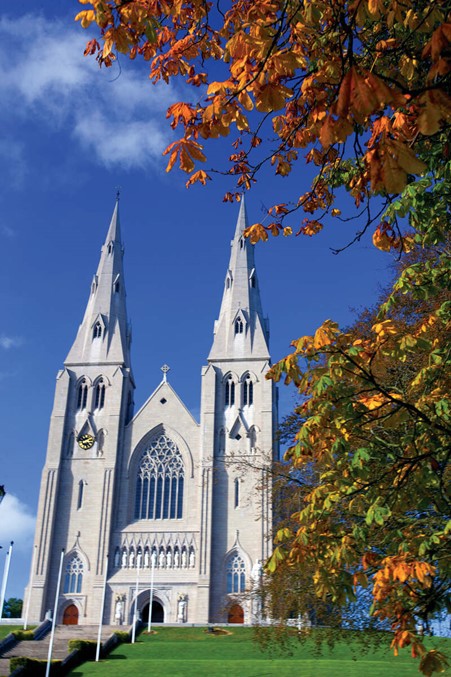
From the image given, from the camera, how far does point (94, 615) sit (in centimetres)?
4547

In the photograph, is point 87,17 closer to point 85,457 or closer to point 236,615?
point 236,615

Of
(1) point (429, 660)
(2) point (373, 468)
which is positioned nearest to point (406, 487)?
(2) point (373, 468)

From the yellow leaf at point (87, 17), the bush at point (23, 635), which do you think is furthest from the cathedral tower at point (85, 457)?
the yellow leaf at point (87, 17)

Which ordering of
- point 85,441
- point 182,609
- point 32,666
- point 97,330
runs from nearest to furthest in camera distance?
point 32,666
point 182,609
point 85,441
point 97,330

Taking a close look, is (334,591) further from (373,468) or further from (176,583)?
(176,583)

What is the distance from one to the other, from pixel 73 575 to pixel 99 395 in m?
12.4

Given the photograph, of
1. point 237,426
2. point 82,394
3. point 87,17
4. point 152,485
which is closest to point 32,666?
point 87,17

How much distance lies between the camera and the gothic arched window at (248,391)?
168 feet

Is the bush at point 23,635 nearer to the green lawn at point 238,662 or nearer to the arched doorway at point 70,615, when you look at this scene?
the green lawn at point 238,662

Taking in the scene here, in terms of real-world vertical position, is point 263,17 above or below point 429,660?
above

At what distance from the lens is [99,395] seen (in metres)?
52.9

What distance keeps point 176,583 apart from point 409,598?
42.2 metres

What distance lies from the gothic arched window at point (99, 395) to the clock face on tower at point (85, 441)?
2.50 m

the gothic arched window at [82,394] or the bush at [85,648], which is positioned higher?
the gothic arched window at [82,394]
